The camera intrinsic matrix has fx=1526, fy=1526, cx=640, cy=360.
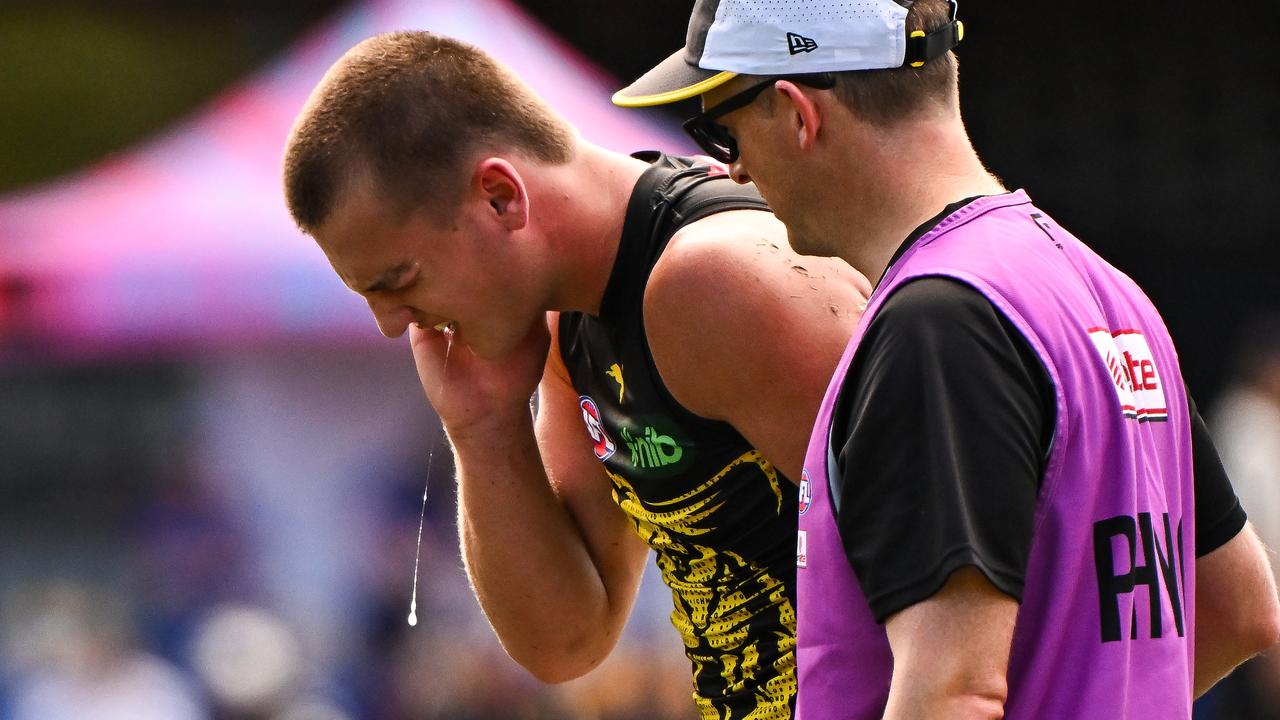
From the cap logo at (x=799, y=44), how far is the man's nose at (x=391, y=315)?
1.06m

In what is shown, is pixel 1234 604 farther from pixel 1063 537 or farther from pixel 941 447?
pixel 941 447

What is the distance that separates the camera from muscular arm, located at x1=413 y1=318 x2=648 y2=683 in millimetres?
2955

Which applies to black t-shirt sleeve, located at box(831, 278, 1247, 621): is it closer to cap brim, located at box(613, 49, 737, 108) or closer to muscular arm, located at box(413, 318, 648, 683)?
cap brim, located at box(613, 49, 737, 108)

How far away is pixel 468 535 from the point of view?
3154 mm

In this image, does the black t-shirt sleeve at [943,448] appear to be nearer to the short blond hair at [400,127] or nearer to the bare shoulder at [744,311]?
the bare shoulder at [744,311]

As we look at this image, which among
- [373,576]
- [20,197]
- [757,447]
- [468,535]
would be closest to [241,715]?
[373,576]

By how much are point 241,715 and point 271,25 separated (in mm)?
3271

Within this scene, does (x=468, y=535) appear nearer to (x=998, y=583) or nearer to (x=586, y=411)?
(x=586, y=411)

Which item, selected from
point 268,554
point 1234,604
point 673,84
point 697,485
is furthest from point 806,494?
point 268,554

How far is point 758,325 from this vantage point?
88.7 inches

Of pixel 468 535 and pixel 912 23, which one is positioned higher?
pixel 912 23

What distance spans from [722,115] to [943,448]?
0.60m

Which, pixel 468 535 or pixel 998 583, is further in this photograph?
pixel 468 535

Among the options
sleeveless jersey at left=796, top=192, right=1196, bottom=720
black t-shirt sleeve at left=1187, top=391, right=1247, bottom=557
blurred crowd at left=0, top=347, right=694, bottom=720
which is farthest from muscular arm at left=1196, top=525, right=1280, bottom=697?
blurred crowd at left=0, top=347, right=694, bottom=720
